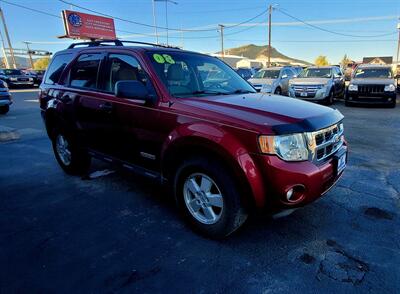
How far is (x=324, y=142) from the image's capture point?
2637 millimetres

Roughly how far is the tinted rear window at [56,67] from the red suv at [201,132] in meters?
0.20

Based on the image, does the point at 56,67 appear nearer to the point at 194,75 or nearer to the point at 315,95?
the point at 194,75

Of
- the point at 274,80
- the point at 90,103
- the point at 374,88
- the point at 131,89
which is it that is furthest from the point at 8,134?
the point at 374,88

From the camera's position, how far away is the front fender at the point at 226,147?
7.83 ft

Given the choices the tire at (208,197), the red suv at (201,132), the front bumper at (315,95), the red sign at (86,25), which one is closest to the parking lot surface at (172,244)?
the tire at (208,197)

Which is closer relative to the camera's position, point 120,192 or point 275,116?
point 275,116

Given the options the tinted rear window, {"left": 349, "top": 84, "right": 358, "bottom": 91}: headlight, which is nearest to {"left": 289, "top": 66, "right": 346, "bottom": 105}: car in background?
{"left": 349, "top": 84, "right": 358, "bottom": 91}: headlight

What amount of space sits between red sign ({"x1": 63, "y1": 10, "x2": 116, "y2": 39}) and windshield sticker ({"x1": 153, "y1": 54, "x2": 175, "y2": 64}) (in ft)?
131

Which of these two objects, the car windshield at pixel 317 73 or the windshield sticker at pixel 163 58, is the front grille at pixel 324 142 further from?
the car windshield at pixel 317 73

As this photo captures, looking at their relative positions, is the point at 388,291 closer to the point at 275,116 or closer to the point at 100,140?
the point at 275,116

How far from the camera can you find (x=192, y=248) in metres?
2.73

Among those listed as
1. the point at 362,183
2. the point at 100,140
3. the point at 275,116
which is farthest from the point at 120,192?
the point at 362,183

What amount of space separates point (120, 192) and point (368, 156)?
14.5ft

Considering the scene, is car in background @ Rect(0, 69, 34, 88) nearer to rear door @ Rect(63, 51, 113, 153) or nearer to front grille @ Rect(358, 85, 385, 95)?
rear door @ Rect(63, 51, 113, 153)
